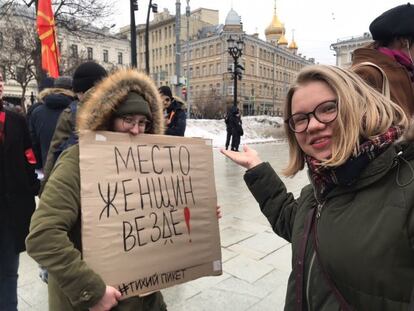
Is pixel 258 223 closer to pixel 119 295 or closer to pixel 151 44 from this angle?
pixel 119 295

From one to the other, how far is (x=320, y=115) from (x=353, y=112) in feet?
0.41

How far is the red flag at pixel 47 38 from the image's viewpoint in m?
5.88

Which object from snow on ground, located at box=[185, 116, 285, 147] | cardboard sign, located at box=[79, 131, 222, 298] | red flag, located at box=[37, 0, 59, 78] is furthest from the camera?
snow on ground, located at box=[185, 116, 285, 147]

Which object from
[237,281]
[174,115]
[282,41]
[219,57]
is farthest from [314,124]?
[282,41]

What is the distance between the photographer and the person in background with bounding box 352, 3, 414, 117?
61.9 inches

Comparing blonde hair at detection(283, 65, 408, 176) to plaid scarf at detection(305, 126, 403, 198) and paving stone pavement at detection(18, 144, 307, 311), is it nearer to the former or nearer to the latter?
plaid scarf at detection(305, 126, 403, 198)

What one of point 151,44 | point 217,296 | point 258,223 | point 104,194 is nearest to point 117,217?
point 104,194

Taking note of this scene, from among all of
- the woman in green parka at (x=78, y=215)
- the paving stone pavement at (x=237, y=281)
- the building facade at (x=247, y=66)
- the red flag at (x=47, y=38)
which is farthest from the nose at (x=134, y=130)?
the building facade at (x=247, y=66)

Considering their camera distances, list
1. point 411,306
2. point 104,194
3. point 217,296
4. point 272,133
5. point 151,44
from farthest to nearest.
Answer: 1. point 151,44
2. point 272,133
3. point 217,296
4. point 104,194
5. point 411,306

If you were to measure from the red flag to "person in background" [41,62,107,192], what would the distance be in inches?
125

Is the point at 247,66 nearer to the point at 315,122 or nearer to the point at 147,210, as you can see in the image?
the point at 147,210

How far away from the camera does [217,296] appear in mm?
3322

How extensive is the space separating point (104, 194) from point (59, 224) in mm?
222

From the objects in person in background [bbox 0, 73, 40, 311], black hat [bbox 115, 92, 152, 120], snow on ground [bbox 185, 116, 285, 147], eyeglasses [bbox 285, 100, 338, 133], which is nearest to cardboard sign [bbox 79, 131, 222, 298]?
black hat [bbox 115, 92, 152, 120]
